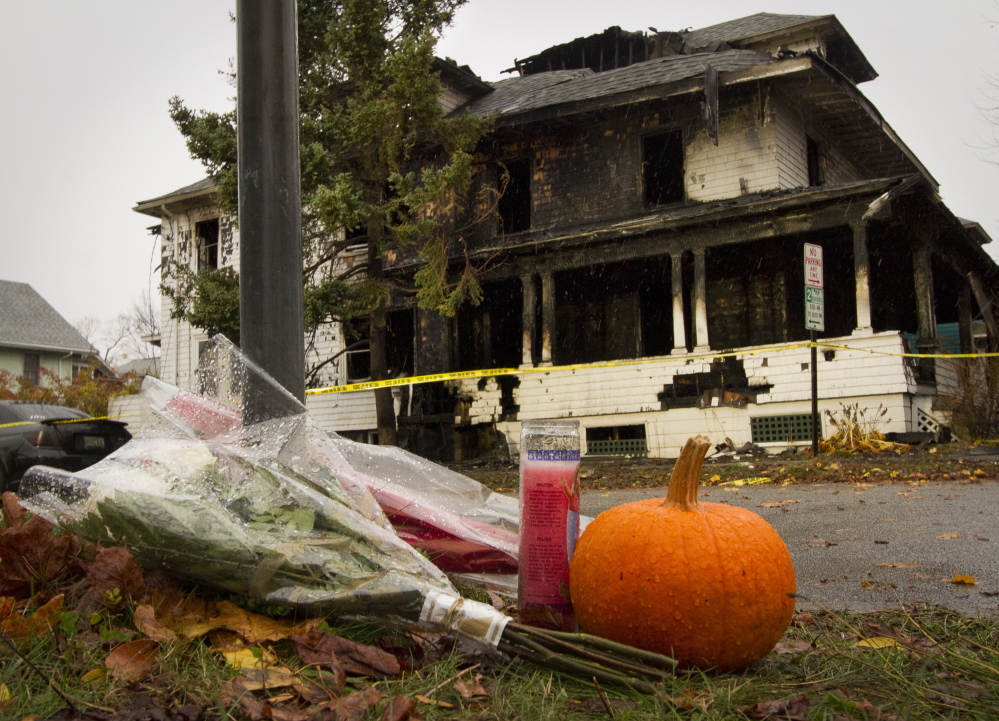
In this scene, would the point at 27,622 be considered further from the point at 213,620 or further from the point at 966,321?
the point at 966,321

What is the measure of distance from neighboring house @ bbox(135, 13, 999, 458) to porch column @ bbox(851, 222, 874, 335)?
1.5 inches

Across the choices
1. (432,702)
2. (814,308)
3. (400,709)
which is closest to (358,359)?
(814,308)

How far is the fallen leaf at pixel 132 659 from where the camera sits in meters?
2.08

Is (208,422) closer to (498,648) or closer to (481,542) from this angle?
(481,542)

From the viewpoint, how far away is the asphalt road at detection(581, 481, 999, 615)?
11.3 feet

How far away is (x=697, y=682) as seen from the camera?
7.77 feet

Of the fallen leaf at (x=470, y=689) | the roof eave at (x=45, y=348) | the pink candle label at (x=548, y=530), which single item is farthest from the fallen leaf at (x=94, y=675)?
the roof eave at (x=45, y=348)

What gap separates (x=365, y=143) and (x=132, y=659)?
14661mm

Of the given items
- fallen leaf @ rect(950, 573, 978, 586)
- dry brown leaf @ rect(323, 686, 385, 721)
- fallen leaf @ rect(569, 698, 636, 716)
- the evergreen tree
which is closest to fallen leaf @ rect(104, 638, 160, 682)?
dry brown leaf @ rect(323, 686, 385, 721)

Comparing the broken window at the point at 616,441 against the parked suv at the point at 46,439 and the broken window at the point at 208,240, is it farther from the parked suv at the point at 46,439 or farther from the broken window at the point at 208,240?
the broken window at the point at 208,240

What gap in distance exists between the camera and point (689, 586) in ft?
8.01

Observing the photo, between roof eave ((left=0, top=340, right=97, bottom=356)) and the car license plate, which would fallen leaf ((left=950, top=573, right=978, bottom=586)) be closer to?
the car license plate

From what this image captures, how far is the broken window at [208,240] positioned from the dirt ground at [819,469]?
43.5 ft

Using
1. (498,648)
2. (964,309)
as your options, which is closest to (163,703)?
(498,648)
